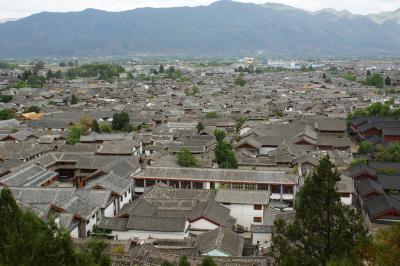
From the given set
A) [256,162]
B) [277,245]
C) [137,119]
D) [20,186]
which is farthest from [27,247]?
[137,119]

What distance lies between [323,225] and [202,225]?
7.80 m

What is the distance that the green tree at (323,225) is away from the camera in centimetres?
907

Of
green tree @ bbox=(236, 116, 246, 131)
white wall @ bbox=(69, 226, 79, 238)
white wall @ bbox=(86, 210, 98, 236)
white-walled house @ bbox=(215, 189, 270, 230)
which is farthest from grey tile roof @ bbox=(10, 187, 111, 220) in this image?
green tree @ bbox=(236, 116, 246, 131)

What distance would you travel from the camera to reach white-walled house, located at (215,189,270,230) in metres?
18.1

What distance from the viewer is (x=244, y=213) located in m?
18.3

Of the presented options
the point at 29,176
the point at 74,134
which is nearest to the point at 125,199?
the point at 29,176

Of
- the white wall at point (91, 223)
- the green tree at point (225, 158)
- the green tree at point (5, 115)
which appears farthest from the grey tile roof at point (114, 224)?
the green tree at point (5, 115)

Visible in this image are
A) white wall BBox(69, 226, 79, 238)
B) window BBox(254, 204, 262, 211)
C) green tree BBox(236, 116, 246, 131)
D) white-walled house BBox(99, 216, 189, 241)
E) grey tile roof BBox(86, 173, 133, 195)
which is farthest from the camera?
green tree BBox(236, 116, 246, 131)

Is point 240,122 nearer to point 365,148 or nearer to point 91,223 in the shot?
point 365,148

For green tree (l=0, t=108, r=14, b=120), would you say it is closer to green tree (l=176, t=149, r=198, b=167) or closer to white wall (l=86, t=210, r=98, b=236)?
green tree (l=176, t=149, r=198, b=167)

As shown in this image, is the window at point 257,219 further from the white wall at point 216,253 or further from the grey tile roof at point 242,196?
the white wall at point 216,253

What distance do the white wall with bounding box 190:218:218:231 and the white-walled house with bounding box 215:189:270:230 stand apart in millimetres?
1871

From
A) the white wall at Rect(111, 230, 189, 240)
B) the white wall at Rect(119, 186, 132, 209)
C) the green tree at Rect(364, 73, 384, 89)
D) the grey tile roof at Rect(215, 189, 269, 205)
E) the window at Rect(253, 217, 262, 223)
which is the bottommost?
the window at Rect(253, 217, 262, 223)

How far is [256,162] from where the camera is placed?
2495 centimetres
